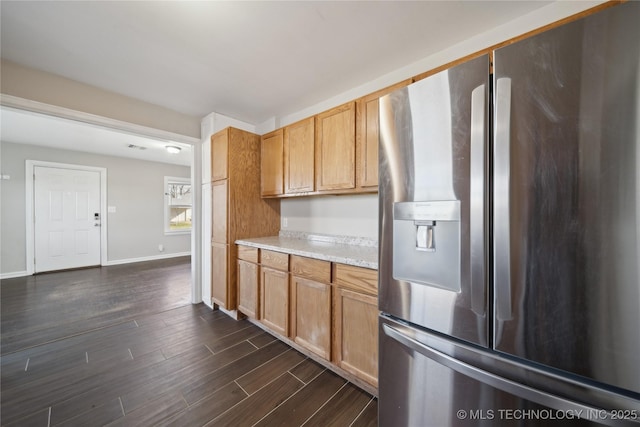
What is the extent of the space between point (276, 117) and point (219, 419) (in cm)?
305

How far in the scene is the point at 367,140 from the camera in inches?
73.3

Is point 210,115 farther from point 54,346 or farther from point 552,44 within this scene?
point 552,44

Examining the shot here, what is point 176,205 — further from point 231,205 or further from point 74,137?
point 231,205

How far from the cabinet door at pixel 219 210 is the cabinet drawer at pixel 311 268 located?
1075 millimetres

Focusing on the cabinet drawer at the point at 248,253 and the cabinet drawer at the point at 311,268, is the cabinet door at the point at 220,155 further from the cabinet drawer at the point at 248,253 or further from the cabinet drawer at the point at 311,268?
the cabinet drawer at the point at 311,268

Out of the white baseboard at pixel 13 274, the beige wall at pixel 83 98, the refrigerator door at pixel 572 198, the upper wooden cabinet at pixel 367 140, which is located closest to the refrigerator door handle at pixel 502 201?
the refrigerator door at pixel 572 198

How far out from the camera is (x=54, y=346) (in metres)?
2.05

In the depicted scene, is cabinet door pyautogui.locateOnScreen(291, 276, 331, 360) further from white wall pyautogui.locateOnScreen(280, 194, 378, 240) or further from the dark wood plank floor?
white wall pyautogui.locateOnScreen(280, 194, 378, 240)

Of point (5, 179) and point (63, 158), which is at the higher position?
point (63, 158)

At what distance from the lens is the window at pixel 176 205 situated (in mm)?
5855

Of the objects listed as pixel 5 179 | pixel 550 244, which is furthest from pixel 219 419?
pixel 5 179

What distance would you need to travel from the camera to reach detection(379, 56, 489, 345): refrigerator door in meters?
0.82

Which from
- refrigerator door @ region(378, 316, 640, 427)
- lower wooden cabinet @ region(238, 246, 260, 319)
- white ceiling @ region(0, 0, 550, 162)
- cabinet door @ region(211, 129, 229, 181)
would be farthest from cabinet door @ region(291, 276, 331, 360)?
white ceiling @ region(0, 0, 550, 162)

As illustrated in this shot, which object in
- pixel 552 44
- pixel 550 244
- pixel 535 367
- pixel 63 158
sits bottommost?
pixel 535 367
